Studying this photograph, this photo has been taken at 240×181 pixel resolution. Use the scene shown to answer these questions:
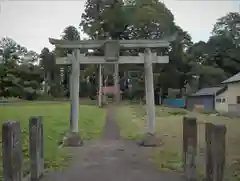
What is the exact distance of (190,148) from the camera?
20.5ft

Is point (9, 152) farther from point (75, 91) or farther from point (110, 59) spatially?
point (110, 59)

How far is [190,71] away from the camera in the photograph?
4641 cm

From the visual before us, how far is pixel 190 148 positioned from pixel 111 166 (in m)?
2.14

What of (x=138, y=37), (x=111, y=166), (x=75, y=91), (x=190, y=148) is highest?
(x=138, y=37)

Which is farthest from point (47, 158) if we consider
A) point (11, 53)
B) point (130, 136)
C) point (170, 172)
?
point (11, 53)

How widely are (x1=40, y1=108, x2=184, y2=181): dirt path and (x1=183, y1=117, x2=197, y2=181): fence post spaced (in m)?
0.29

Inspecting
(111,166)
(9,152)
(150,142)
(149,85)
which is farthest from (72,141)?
(9,152)

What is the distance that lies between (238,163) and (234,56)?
46034 mm

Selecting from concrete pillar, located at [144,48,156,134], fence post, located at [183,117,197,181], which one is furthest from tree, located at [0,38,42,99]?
fence post, located at [183,117,197,181]

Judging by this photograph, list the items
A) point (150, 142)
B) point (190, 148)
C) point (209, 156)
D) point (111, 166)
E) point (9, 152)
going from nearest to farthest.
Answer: point (9, 152), point (209, 156), point (190, 148), point (111, 166), point (150, 142)

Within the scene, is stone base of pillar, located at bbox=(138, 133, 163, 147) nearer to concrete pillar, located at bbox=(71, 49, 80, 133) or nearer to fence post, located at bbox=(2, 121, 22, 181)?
concrete pillar, located at bbox=(71, 49, 80, 133)

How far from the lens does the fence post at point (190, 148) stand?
619 cm

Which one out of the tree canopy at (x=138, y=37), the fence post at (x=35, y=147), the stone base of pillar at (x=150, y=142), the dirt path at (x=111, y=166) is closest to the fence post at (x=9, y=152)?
the fence post at (x=35, y=147)

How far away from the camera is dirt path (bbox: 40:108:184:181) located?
21.2 feet
